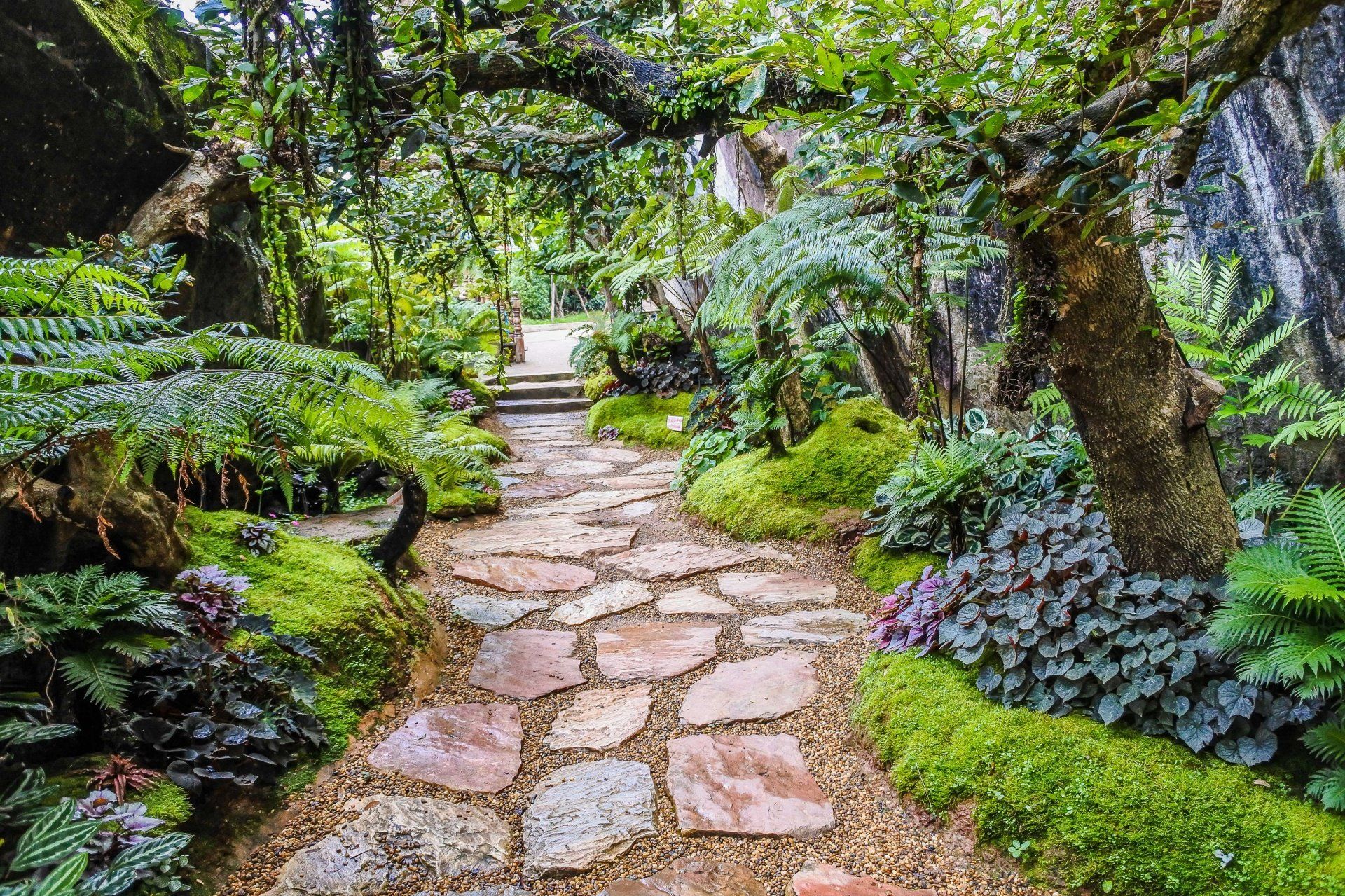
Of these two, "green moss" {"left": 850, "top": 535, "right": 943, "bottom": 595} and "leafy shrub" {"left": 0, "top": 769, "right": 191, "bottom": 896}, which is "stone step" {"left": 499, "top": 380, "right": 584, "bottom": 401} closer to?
"green moss" {"left": 850, "top": 535, "right": 943, "bottom": 595}

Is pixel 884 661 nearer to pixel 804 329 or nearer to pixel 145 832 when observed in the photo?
pixel 145 832

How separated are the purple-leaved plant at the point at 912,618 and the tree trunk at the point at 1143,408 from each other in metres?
0.67

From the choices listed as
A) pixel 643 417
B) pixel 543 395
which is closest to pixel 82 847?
pixel 643 417

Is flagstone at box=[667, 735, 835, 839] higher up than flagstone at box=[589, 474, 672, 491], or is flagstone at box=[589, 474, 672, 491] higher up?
flagstone at box=[589, 474, 672, 491]

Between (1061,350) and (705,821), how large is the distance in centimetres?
170

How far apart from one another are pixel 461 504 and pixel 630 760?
9.61 feet

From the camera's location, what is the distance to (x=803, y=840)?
197cm

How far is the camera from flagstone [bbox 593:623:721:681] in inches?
116

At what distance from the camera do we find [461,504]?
4.93 metres

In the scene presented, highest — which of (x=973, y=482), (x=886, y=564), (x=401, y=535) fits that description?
(x=973, y=482)

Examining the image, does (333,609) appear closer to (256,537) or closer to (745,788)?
(256,537)

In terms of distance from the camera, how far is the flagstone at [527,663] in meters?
2.83

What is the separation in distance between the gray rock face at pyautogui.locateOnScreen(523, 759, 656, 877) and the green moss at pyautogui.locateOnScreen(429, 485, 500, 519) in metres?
2.87

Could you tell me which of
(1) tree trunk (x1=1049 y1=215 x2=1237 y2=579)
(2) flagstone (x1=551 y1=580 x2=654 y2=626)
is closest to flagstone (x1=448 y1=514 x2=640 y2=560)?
(2) flagstone (x1=551 y1=580 x2=654 y2=626)
